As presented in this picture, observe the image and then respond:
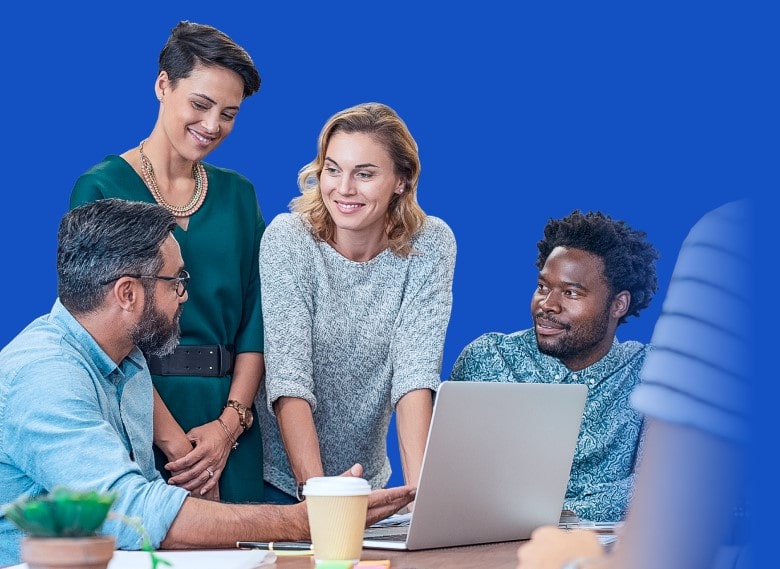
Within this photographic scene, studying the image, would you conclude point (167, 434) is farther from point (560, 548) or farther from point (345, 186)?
point (560, 548)

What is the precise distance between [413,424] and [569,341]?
0.58 meters

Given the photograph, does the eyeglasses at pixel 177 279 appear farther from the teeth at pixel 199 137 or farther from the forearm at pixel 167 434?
the teeth at pixel 199 137

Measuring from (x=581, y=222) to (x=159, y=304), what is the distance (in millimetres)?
1401

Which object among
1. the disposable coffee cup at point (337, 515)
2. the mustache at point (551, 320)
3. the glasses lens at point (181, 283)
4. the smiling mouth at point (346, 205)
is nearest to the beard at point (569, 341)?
the mustache at point (551, 320)

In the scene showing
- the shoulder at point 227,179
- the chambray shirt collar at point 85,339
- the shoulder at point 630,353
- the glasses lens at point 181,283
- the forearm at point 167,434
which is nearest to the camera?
the chambray shirt collar at point 85,339

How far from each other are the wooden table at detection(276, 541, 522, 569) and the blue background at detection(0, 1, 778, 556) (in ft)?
7.16

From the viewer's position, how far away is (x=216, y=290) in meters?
2.75

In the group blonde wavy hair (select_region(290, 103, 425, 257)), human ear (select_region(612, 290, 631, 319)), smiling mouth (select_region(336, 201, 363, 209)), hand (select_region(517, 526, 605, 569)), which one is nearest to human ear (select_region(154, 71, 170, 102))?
blonde wavy hair (select_region(290, 103, 425, 257))

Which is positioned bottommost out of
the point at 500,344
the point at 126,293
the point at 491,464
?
the point at 491,464

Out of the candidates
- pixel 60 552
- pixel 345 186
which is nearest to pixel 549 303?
pixel 345 186

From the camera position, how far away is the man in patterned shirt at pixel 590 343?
110 inches

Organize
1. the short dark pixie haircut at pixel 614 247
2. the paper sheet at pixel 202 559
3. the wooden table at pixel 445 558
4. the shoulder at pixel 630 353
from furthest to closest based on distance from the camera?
the short dark pixie haircut at pixel 614 247 → the shoulder at pixel 630 353 → the wooden table at pixel 445 558 → the paper sheet at pixel 202 559

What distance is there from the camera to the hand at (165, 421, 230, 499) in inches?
101

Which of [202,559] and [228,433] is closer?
[202,559]
